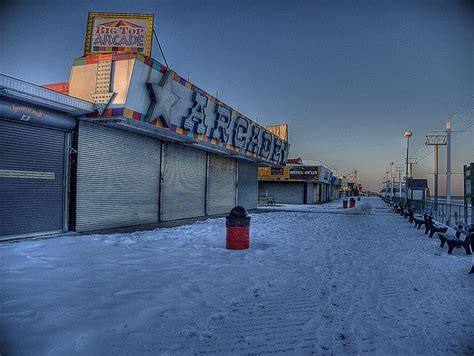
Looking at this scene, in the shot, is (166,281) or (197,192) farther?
(197,192)

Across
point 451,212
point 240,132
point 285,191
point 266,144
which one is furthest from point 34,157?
point 285,191

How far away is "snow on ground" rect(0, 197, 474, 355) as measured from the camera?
3430mm

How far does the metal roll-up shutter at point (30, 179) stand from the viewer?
352 inches

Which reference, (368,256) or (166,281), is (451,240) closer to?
(368,256)

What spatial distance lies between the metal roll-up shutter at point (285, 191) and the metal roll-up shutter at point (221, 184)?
1982 cm

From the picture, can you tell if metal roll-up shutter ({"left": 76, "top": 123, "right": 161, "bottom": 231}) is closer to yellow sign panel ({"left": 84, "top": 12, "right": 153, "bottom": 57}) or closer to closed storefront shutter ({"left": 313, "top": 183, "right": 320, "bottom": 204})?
yellow sign panel ({"left": 84, "top": 12, "right": 153, "bottom": 57})

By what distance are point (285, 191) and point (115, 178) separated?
→ 32519mm

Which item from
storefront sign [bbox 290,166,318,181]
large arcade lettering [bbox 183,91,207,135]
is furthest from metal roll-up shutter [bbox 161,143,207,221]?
storefront sign [bbox 290,166,318,181]

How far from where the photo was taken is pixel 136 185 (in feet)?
44.9

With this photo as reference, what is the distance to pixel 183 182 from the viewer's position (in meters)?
17.3

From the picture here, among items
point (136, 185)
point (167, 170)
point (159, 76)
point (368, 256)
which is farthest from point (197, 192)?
point (368, 256)

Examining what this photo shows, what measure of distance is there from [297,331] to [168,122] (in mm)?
10881

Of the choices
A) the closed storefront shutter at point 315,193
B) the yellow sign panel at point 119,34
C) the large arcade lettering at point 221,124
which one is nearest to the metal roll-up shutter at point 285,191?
the closed storefront shutter at point 315,193

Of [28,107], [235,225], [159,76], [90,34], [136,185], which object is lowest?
[235,225]
